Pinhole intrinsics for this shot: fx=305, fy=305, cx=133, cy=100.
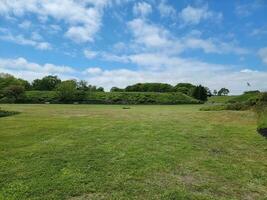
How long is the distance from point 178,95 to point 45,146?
5558 centimetres

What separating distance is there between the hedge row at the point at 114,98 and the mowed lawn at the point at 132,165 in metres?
45.8

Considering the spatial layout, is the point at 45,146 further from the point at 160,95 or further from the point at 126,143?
the point at 160,95

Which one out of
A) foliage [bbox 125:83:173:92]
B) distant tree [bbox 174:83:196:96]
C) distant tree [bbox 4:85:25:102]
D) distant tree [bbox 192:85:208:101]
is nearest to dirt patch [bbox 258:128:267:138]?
distant tree [bbox 4:85:25:102]

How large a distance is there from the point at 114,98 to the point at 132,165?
53.5 m

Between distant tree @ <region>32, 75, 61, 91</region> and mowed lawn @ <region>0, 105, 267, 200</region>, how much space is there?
81.3 meters

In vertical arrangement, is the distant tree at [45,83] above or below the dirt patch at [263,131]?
above

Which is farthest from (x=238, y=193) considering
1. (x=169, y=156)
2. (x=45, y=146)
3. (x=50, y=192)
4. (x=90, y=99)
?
(x=90, y=99)

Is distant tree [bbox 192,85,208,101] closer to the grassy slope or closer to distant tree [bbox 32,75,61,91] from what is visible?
the grassy slope

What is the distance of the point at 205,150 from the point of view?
9.84 meters

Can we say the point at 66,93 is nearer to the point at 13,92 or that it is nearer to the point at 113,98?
the point at 113,98

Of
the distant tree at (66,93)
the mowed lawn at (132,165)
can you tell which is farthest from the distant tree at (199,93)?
the mowed lawn at (132,165)

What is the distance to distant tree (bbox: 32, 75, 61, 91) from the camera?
91.4 metres

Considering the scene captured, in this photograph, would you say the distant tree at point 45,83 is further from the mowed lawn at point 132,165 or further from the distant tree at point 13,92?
the mowed lawn at point 132,165

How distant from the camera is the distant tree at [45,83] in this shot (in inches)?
3597
